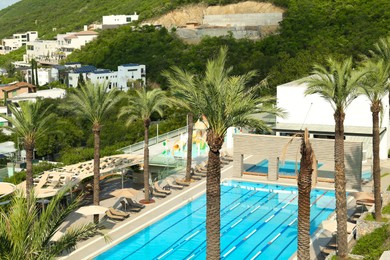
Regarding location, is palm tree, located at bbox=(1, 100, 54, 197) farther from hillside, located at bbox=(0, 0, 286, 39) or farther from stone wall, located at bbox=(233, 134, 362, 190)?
hillside, located at bbox=(0, 0, 286, 39)

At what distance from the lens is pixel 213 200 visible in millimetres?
11305

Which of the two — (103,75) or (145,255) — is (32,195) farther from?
(103,75)

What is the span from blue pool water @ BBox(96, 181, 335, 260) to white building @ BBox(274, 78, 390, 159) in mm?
5533

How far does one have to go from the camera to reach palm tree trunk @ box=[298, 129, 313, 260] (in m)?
10.8

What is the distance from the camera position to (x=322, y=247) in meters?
16.9

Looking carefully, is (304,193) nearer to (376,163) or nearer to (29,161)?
(376,163)

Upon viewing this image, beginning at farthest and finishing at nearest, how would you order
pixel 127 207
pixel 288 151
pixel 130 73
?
1. pixel 130 73
2. pixel 288 151
3. pixel 127 207

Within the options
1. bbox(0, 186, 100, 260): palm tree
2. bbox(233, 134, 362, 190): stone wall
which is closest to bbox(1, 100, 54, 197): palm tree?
bbox(0, 186, 100, 260): palm tree

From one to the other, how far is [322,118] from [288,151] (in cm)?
484

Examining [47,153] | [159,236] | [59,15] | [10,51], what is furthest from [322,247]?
[59,15]

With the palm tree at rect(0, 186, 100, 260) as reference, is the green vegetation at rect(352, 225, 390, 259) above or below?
below

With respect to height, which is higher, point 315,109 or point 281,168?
point 315,109

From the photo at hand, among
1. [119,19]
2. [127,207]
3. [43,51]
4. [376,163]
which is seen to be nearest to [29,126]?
[127,207]

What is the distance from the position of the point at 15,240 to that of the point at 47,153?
36.1m
